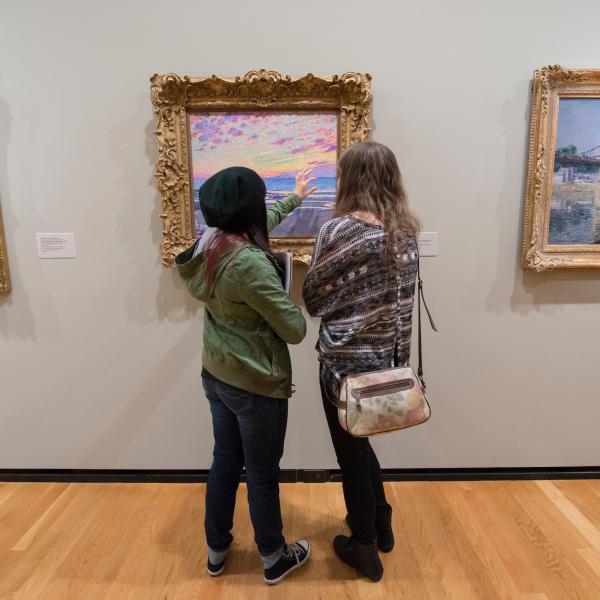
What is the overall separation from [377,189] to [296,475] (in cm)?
142

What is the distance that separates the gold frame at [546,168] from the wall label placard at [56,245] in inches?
74.0

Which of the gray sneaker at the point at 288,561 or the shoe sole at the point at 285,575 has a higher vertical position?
the gray sneaker at the point at 288,561

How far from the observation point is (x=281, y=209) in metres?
1.58

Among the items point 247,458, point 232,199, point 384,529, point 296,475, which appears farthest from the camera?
point 296,475

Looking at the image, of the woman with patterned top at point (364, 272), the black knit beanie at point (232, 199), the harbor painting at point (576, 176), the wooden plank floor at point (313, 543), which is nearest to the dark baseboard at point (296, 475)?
the wooden plank floor at point (313, 543)

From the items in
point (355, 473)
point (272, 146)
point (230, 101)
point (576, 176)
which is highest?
point (230, 101)

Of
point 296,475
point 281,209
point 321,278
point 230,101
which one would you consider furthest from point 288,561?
point 230,101

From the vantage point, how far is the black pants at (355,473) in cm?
137

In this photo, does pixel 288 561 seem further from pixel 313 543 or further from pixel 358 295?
pixel 358 295

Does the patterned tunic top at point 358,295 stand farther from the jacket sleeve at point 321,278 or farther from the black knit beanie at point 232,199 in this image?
the black knit beanie at point 232,199

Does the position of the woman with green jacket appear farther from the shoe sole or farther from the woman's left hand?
the woman's left hand

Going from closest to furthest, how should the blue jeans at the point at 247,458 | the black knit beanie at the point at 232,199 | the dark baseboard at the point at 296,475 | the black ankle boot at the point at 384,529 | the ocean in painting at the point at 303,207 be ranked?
the black knit beanie at the point at 232,199, the blue jeans at the point at 247,458, the black ankle boot at the point at 384,529, the ocean in painting at the point at 303,207, the dark baseboard at the point at 296,475

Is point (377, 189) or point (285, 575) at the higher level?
point (377, 189)

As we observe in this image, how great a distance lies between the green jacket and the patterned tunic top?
0.10 m
